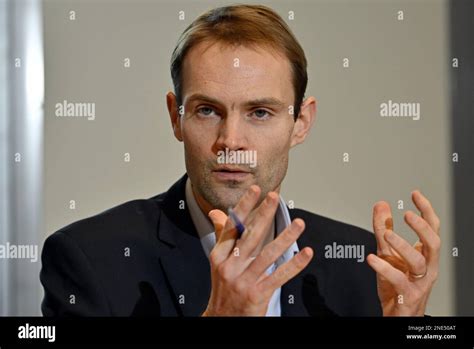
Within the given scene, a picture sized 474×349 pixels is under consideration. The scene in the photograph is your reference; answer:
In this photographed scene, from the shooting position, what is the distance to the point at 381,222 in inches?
65.0

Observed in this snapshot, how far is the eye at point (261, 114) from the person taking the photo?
1.62 metres

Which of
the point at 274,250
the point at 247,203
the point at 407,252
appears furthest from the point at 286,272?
the point at 407,252

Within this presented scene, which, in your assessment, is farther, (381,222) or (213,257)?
(381,222)

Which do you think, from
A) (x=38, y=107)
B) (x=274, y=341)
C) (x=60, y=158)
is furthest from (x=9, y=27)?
(x=274, y=341)

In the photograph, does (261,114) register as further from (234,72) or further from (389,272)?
(389,272)

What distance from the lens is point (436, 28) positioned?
1725mm

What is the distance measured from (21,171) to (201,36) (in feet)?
1.63

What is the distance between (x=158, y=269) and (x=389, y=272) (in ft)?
1.57

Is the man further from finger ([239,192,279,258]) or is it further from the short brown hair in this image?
finger ([239,192,279,258])

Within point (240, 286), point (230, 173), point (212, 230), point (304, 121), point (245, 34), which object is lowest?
point (240, 286)

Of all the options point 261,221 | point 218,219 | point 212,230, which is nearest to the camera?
point 261,221

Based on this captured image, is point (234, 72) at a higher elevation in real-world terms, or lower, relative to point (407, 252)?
higher

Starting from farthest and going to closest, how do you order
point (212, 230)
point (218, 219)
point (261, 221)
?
point (212, 230) < point (218, 219) < point (261, 221)

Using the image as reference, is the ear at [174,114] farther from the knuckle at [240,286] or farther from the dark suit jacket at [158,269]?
the knuckle at [240,286]
